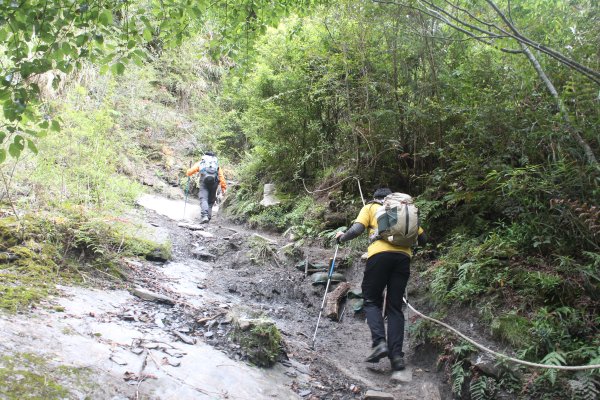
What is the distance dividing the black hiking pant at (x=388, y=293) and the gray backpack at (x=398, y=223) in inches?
9.1

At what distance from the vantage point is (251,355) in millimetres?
4629

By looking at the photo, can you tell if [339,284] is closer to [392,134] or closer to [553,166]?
[392,134]

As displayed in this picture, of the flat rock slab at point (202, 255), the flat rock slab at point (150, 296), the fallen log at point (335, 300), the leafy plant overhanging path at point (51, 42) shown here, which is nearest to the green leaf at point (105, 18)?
the leafy plant overhanging path at point (51, 42)

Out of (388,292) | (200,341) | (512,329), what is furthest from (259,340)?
(512,329)

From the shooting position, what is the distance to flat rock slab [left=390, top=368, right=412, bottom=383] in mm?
5078

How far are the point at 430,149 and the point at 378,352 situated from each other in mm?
3910

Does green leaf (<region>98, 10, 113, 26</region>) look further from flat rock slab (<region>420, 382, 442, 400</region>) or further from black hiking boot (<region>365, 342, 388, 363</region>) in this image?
flat rock slab (<region>420, 382, 442, 400</region>)

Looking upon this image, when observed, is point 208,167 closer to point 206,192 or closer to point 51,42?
point 206,192

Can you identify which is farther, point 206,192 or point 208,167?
point 208,167

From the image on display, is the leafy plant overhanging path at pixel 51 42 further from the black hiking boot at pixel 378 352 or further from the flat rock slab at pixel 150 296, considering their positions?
the black hiking boot at pixel 378 352

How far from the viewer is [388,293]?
Result: 18.7ft

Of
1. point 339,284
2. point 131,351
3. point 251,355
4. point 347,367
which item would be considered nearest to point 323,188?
point 339,284

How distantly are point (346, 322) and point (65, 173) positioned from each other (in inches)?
206

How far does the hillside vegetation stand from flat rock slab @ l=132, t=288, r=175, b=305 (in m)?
0.69
